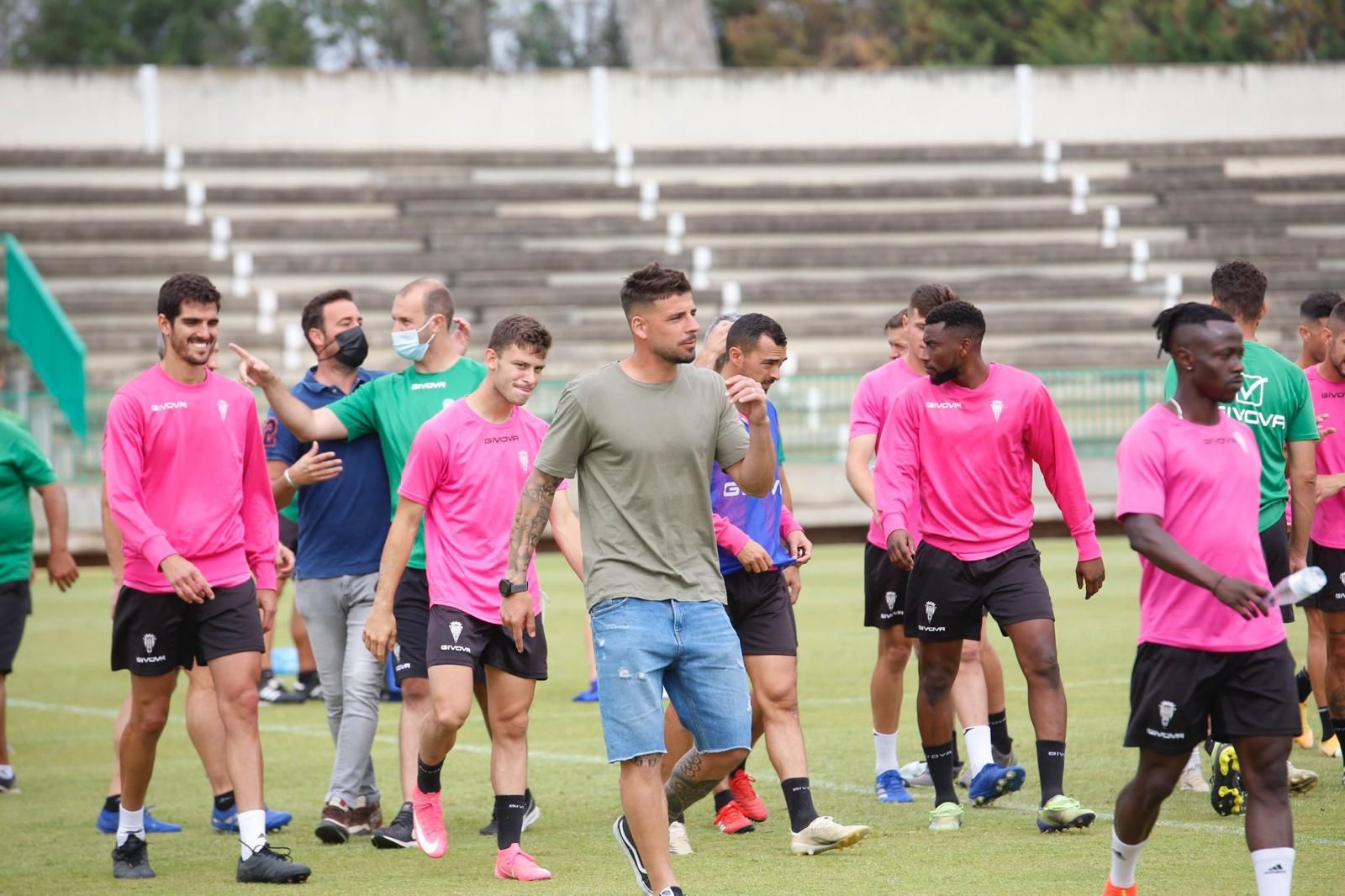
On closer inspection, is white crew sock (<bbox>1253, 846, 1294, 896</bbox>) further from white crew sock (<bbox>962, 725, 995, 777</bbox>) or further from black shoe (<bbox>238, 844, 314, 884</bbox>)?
black shoe (<bbox>238, 844, 314, 884</bbox>)

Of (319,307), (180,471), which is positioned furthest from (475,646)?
(319,307)

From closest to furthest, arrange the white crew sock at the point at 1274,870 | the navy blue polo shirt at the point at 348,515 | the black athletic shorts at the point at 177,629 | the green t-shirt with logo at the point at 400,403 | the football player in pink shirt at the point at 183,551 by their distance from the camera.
A: 1. the white crew sock at the point at 1274,870
2. the football player in pink shirt at the point at 183,551
3. the black athletic shorts at the point at 177,629
4. the green t-shirt with logo at the point at 400,403
5. the navy blue polo shirt at the point at 348,515

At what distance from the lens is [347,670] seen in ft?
27.4

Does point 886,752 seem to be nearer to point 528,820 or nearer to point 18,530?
point 528,820

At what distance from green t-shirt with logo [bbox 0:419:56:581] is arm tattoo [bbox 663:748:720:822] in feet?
15.4

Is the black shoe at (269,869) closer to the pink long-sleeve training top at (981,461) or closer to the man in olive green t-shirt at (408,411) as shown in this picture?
the man in olive green t-shirt at (408,411)

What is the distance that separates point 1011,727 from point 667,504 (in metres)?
5.17

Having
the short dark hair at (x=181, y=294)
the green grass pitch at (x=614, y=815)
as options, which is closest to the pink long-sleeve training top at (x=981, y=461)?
the green grass pitch at (x=614, y=815)

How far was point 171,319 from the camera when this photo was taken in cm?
742

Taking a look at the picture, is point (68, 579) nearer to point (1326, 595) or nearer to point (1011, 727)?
point (1011, 727)

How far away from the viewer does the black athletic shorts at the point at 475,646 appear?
743 centimetres

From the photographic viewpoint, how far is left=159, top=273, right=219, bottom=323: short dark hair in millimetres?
7387

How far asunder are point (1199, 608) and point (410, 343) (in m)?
3.92

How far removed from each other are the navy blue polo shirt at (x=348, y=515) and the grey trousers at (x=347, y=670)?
2.7 inches
